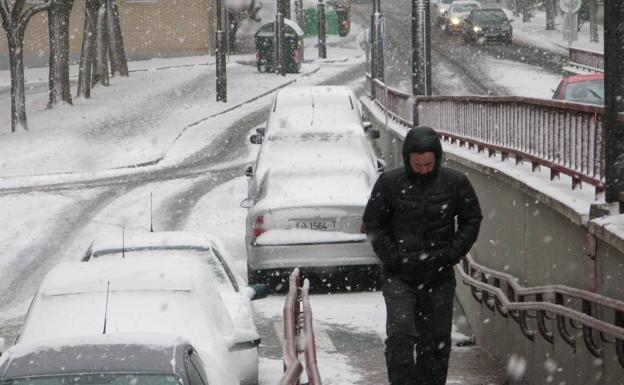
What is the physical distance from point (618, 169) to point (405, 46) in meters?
52.0

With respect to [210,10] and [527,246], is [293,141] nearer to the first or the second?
[527,246]

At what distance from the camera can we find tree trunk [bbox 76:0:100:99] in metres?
41.8

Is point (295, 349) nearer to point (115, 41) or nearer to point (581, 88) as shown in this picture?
point (581, 88)

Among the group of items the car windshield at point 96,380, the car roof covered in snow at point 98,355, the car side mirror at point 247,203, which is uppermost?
the car roof covered in snow at point 98,355

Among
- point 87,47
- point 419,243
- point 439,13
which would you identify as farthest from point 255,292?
point 439,13

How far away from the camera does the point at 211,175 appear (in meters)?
28.2

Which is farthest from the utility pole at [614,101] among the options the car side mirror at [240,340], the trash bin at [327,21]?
the trash bin at [327,21]

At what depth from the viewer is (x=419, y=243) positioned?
7.91 metres

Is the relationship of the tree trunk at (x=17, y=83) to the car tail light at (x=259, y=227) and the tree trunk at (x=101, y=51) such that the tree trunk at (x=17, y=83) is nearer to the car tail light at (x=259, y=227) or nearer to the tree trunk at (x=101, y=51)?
the tree trunk at (x=101, y=51)

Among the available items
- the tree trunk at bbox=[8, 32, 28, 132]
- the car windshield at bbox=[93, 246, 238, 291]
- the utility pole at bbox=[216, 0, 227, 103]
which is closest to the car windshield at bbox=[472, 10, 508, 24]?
the utility pole at bbox=[216, 0, 227, 103]

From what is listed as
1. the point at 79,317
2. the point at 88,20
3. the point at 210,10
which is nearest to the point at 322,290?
the point at 79,317

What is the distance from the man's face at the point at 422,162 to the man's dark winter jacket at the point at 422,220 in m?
0.05

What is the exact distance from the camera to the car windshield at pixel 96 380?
637cm

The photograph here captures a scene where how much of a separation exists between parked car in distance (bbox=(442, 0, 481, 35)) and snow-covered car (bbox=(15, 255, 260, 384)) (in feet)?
181
